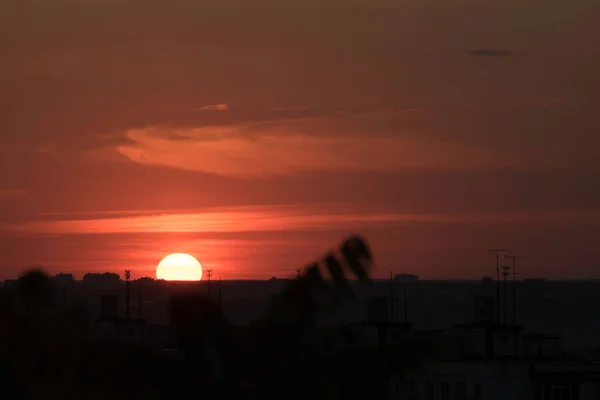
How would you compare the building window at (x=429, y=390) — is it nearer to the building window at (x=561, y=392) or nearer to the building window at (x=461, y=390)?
the building window at (x=461, y=390)

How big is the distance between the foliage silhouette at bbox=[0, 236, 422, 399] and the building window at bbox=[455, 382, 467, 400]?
26.6m

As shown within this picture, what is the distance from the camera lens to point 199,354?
13102 mm

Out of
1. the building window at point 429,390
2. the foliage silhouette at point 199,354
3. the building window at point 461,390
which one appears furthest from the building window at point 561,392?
the foliage silhouette at point 199,354

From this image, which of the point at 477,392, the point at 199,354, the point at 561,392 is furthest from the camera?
the point at 477,392

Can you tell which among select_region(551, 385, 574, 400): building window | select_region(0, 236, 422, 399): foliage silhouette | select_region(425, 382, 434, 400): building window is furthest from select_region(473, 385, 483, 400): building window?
select_region(0, 236, 422, 399): foliage silhouette

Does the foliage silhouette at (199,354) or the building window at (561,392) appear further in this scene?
the building window at (561,392)

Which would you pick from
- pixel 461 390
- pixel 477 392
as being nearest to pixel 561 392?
pixel 477 392

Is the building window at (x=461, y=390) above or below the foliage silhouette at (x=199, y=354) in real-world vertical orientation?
below

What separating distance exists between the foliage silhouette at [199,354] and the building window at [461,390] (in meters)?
26.6

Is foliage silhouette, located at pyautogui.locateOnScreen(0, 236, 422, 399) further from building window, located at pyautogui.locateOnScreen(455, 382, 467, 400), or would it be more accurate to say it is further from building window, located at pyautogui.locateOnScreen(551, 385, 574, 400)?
building window, located at pyautogui.locateOnScreen(455, 382, 467, 400)

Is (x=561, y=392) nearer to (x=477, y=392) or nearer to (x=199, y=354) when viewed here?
(x=477, y=392)

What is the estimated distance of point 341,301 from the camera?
46.8ft

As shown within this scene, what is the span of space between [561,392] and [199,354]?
28265 millimetres

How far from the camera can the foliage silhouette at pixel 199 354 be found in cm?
1184
